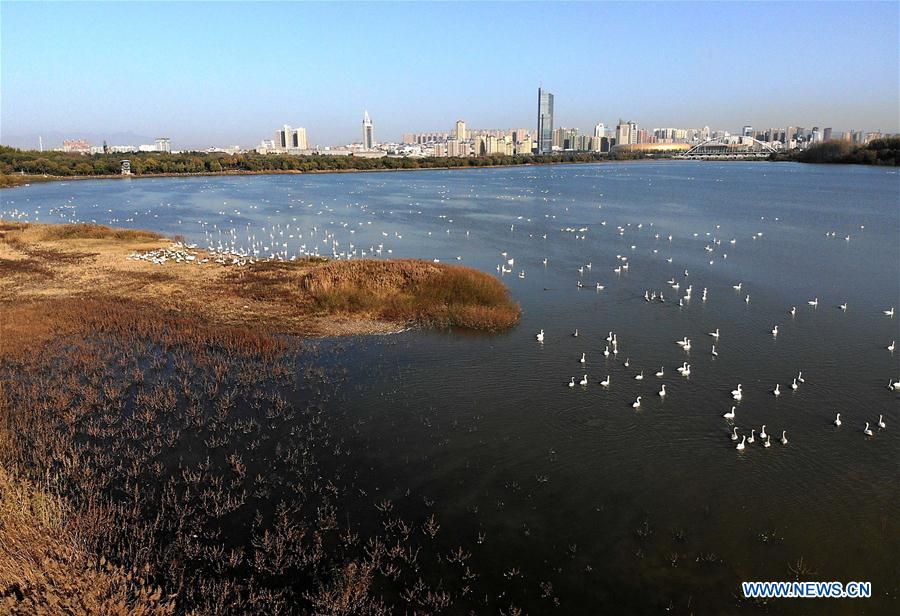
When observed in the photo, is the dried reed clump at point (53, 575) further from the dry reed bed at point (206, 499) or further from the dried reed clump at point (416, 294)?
the dried reed clump at point (416, 294)

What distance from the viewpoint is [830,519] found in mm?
10891

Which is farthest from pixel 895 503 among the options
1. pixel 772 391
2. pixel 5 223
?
pixel 5 223

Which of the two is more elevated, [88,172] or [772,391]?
[88,172]

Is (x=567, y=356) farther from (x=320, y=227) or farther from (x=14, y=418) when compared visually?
(x=320, y=227)

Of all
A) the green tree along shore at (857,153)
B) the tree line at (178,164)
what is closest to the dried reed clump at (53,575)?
the tree line at (178,164)

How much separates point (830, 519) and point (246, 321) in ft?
60.9

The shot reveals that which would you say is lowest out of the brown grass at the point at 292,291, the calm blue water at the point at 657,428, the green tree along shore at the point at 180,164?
the calm blue water at the point at 657,428

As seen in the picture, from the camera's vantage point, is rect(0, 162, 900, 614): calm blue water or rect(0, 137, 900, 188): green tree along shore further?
rect(0, 137, 900, 188): green tree along shore

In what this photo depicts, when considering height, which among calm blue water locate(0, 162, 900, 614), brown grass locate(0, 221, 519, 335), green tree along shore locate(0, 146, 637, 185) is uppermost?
green tree along shore locate(0, 146, 637, 185)

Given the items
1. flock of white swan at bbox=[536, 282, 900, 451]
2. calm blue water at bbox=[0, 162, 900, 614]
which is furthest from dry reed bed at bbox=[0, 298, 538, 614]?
flock of white swan at bbox=[536, 282, 900, 451]

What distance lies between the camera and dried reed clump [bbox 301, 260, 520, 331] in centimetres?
2204

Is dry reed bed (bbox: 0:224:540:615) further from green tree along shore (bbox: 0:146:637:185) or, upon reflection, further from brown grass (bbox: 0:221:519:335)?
green tree along shore (bbox: 0:146:637:185)

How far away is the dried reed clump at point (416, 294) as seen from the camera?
2204 cm

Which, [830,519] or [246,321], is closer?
[830,519]
